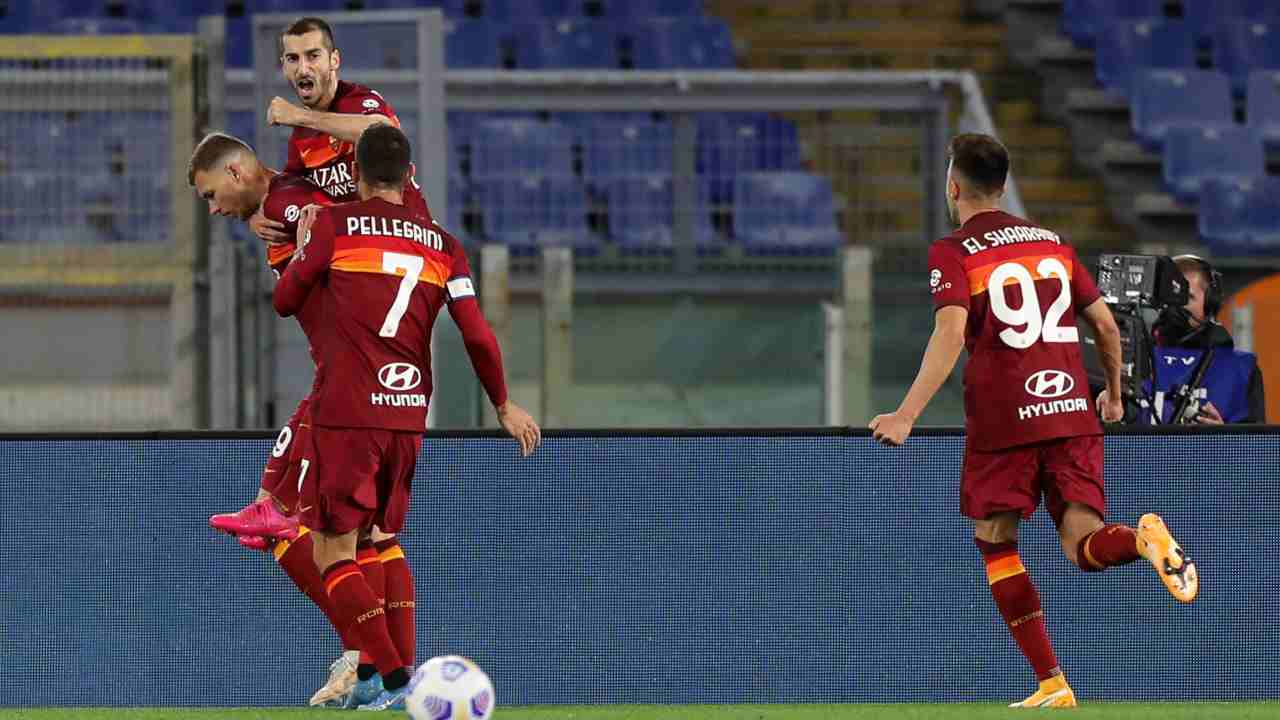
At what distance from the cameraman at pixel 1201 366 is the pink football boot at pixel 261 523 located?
10.9 ft

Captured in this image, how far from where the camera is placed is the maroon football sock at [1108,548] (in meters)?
5.84

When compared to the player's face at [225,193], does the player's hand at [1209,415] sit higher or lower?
lower

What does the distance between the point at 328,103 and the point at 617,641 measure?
2086mm

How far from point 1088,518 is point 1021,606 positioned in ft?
1.09

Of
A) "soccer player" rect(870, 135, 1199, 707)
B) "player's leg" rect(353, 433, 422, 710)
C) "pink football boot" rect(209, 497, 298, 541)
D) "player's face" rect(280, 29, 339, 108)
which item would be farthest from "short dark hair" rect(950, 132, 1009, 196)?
"pink football boot" rect(209, 497, 298, 541)

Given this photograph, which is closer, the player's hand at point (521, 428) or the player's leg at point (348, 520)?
the player's leg at point (348, 520)

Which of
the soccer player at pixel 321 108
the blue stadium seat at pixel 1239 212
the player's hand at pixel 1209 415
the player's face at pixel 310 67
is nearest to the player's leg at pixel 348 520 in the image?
the soccer player at pixel 321 108

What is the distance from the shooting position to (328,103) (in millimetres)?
6406

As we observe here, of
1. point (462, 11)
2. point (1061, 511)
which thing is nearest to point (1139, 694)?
point (1061, 511)

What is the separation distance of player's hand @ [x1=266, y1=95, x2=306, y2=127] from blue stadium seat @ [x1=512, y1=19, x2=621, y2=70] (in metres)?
8.08

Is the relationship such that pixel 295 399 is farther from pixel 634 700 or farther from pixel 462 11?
pixel 462 11

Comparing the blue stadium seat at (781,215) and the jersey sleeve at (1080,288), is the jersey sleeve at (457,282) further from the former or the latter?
the blue stadium seat at (781,215)

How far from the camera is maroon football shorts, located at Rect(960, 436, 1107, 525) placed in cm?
599

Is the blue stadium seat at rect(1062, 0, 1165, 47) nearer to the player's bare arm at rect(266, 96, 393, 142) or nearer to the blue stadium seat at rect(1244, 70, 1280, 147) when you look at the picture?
the blue stadium seat at rect(1244, 70, 1280, 147)
